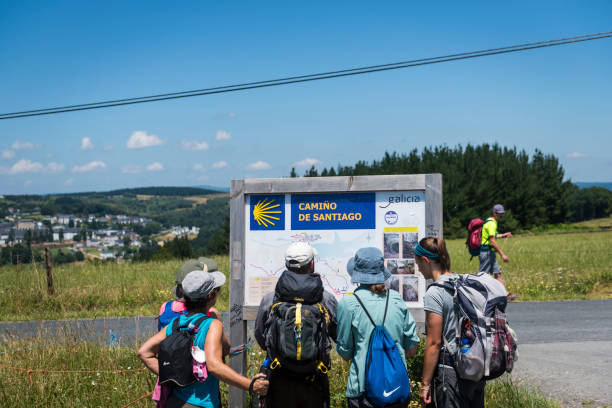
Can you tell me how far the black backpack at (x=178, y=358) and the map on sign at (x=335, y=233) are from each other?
1670 millimetres

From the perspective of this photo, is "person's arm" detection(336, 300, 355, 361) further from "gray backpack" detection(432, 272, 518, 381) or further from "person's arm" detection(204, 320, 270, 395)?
"gray backpack" detection(432, 272, 518, 381)

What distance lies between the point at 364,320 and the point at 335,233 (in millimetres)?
1489

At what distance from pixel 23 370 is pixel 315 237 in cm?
367

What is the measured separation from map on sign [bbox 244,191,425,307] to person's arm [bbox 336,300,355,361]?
4.39 ft

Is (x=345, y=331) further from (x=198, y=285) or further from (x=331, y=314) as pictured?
(x=198, y=285)

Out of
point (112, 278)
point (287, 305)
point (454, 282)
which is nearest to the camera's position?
point (287, 305)

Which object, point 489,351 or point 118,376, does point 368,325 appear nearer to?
point 489,351

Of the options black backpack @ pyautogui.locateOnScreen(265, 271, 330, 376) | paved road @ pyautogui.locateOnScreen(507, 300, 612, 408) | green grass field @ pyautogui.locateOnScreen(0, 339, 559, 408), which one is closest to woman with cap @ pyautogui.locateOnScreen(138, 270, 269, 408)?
black backpack @ pyautogui.locateOnScreen(265, 271, 330, 376)

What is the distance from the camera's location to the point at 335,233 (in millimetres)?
4723

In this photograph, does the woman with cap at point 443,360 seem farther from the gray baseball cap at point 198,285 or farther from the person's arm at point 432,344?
the gray baseball cap at point 198,285

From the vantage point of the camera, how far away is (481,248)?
1117cm

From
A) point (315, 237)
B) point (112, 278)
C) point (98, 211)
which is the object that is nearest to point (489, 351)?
point (315, 237)

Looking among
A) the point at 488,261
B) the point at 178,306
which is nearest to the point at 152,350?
the point at 178,306

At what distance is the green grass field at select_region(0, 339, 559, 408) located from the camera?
4.90 metres
